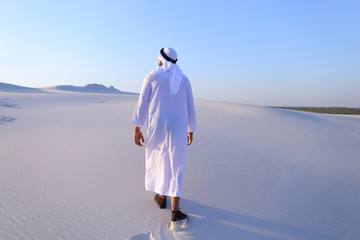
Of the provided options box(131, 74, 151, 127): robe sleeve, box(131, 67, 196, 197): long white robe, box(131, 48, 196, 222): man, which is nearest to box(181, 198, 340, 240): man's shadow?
box(131, 48, 196, 222): man

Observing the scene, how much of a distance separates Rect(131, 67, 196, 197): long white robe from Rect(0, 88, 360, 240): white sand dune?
48cm

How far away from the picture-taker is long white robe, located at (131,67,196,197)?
2.64 metres

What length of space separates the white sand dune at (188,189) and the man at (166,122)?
481 millimetres

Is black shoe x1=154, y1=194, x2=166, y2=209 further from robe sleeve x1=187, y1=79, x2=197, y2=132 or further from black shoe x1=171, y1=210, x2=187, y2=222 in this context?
robe sleeve x1=187, y1=79, x2=197, y2=132

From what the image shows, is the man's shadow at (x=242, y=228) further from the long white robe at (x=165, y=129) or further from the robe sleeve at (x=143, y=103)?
the robe sleeve at (x=143, y=103)

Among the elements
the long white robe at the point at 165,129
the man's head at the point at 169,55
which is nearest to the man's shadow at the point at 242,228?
the long white robe at the point at 165,129

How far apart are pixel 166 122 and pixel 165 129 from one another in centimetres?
8

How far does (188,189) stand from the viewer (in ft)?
11.3

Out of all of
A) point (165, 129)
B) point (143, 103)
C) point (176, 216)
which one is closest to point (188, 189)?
point (176, 216)

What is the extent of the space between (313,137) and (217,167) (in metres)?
4.72

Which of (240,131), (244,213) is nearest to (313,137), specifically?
(240,131)

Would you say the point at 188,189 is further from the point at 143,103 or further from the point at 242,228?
the point at 143,103

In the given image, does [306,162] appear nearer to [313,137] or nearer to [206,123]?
[313,137]

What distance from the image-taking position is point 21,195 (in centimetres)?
296
